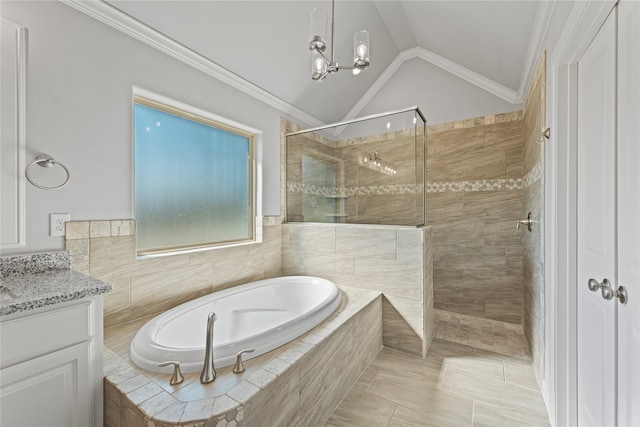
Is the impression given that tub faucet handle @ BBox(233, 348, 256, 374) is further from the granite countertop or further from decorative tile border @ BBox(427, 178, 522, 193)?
decorative tile border @ BBox(427, 178, 522, 193)

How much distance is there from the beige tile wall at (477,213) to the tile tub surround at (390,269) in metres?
0.85

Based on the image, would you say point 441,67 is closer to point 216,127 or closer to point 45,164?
point 216,127

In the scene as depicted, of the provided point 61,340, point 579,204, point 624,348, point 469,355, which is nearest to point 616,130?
point 579,204

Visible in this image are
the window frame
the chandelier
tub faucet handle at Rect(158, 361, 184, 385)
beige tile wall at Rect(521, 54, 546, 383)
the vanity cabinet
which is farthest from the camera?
the window frame

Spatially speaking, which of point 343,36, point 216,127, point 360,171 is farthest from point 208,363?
point 343,36

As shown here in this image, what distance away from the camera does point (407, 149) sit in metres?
2.84

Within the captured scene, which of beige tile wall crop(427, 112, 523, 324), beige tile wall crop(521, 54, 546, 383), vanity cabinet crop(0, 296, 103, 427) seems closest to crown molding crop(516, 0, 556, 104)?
beige tile wall crop(521, 54, 546, 383)

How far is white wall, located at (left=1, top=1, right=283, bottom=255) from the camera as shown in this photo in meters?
1.43

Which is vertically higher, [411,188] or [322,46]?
[322,46]

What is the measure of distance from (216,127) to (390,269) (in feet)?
6.73

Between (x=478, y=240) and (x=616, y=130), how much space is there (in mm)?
2146

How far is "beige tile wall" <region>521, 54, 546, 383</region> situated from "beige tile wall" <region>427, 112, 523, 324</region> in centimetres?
39

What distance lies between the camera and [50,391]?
1.02 m

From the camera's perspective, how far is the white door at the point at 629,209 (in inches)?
37.3
